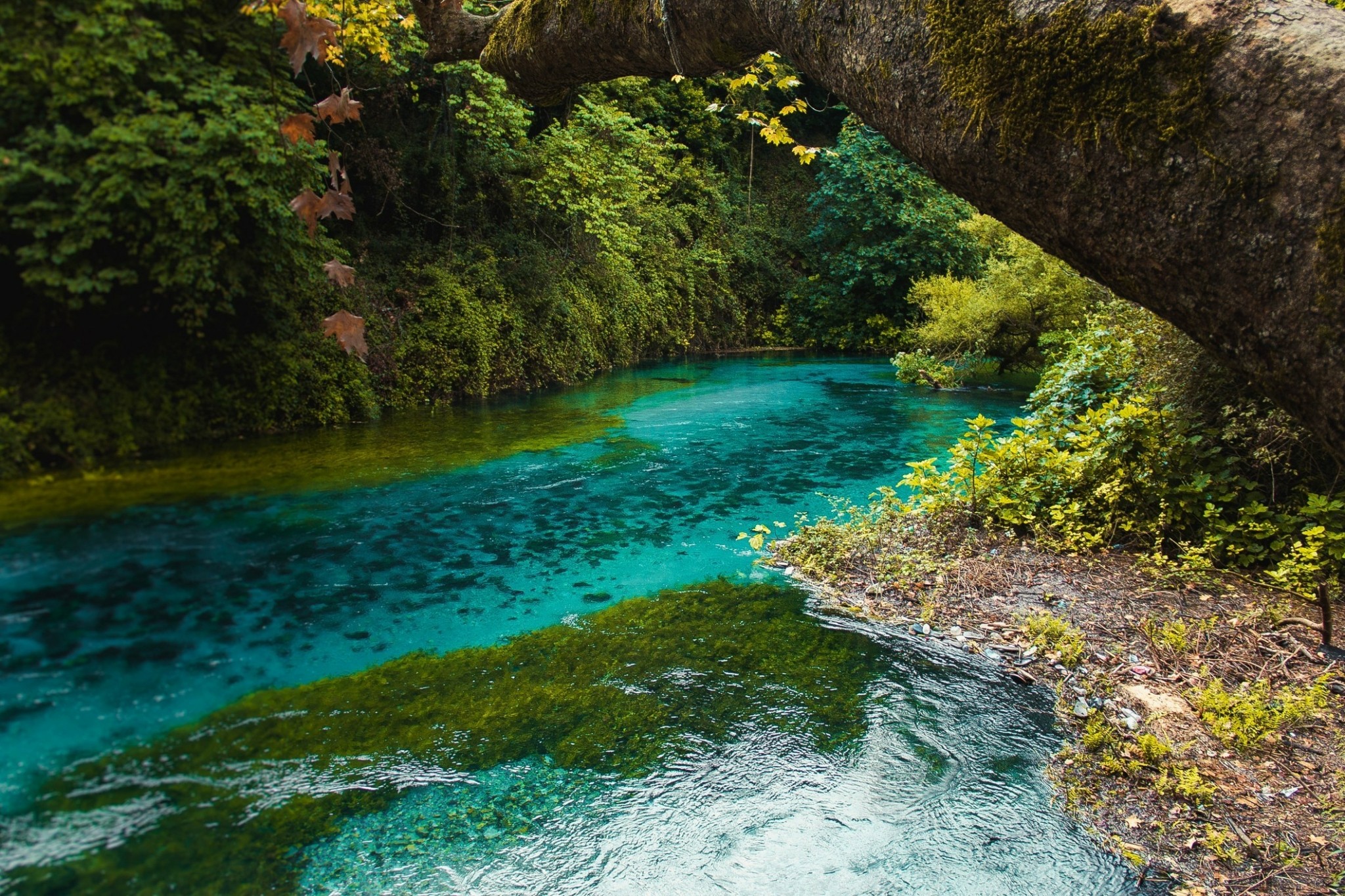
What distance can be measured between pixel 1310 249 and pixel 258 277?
9.75 metres

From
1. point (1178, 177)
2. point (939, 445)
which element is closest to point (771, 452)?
point (939, 445)

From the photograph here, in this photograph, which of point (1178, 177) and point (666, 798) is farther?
point (666, 798)

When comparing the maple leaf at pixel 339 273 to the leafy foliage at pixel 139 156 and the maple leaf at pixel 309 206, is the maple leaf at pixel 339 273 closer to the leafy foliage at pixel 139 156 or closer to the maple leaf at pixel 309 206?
the maple leaf at pixel 309 206

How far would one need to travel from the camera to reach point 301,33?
77.3 inches

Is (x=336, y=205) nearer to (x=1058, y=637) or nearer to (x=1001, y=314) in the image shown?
(x=1058, y=637)

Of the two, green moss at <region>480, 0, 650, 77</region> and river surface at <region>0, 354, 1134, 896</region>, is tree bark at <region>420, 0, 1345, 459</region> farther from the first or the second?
river surface at <region>0, 354, 1134, 896</region>

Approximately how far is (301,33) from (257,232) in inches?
300

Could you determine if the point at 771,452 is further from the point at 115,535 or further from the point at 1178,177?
the point at 1178,177

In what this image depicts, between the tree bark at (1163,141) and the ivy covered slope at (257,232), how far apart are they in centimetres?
183

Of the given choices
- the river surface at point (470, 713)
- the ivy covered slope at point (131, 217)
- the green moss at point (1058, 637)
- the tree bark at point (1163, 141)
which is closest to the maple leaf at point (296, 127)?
the tree bark at point (1163, 141)

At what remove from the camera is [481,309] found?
14.0 meters

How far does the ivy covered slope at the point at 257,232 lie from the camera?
6934 mm

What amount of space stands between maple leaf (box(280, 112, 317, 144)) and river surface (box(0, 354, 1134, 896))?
8.31 feet

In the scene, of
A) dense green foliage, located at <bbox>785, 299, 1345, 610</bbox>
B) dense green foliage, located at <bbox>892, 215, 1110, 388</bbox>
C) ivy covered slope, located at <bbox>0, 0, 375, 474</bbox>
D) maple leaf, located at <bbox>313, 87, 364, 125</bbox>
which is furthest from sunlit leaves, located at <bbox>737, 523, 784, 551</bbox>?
dense green foliage, located at <bbox>892, 215, 1110, 388</bbox>
